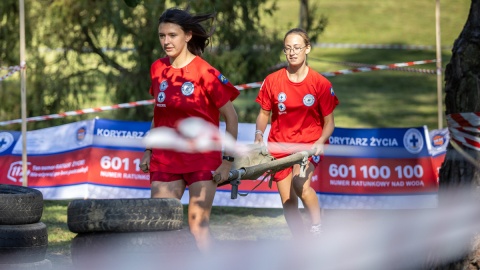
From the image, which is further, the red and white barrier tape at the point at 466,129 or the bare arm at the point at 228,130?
the red and white barrier tape at the point at 466,129

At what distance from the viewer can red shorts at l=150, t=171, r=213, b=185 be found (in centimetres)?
675

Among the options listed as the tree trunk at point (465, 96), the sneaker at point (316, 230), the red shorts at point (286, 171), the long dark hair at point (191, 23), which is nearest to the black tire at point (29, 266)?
the long dark hair at point (191, 23)

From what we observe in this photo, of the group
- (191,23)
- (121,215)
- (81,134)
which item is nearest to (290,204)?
(191,23)

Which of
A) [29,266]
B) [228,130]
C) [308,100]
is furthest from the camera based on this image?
[308,100]

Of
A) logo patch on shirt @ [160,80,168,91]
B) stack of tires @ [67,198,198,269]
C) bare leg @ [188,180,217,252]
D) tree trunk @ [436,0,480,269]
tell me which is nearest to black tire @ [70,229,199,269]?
stack of tires @ [67,198,198,269]

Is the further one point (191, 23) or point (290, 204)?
point (290, 204)

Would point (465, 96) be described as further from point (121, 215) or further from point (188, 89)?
point (121, 215)

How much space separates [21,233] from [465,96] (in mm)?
3386

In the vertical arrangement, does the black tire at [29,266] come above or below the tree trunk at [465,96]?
below

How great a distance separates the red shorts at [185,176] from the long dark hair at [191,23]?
86 cm

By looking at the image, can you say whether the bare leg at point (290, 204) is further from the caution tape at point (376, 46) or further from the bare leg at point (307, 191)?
the caution tape at point (376, 46)

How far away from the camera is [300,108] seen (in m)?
8.45

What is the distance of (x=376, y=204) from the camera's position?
459 inches

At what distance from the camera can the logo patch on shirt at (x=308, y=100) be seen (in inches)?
331
